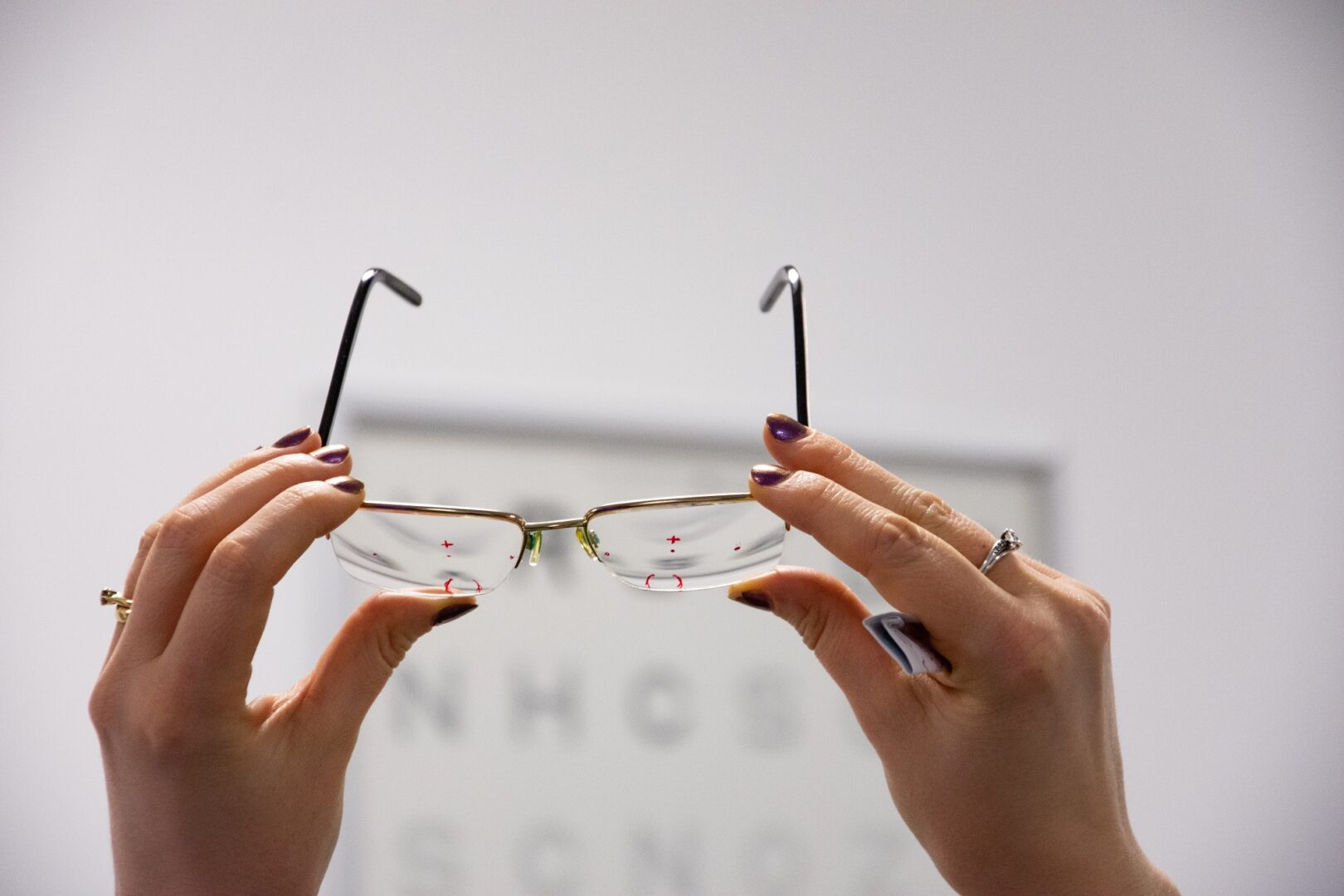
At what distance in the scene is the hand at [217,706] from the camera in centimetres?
66

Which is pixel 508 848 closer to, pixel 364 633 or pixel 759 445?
pixel 364 633

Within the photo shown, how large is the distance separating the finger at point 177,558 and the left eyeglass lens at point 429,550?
112 millimetres

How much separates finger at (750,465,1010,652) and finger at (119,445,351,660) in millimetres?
428

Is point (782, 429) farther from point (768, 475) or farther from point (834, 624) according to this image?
point (834, 624)

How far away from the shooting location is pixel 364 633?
32.5 inches

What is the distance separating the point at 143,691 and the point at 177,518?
0.43 ft

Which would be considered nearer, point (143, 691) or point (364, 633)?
point (143, 691)

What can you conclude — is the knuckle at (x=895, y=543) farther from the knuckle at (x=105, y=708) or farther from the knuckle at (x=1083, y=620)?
the knuckle at (x=105, y=708)

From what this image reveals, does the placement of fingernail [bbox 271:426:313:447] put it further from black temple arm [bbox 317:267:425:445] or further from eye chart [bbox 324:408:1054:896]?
eye chart [bbox 324:408:1054:896]

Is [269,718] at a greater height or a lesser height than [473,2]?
lesser

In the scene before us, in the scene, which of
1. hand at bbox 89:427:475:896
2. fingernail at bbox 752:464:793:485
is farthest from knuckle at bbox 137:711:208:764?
fingernail at bbox 752:464:793:485

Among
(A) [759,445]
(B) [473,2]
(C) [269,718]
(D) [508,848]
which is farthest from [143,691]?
(B) [473,2]

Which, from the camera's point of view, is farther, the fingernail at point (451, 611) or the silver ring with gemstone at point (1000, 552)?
the fingernail at point (451, 611)

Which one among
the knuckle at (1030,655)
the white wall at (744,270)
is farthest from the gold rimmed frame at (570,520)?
the white wall at (744,270)
